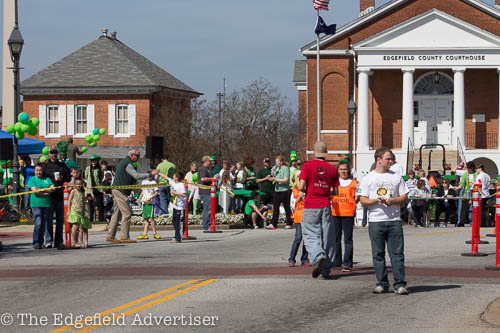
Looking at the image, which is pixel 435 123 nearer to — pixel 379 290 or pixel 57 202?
pixel 57 202

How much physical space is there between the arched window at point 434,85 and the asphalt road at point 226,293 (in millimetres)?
33207

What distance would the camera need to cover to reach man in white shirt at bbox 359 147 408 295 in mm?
11570

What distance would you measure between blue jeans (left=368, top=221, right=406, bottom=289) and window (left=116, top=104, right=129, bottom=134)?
4905 centimetres

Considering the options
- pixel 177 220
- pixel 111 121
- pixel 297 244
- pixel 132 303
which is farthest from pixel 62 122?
pixel 132 303

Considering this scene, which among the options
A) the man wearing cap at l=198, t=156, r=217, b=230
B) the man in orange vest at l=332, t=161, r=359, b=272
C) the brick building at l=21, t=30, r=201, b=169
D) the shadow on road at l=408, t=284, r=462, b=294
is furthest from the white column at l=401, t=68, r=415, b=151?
the shadow on road at l=408, t=284, r=462, b=294

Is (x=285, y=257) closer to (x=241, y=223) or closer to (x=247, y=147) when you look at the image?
(x=241, y=223)

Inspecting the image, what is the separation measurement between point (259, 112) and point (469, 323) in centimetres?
4740

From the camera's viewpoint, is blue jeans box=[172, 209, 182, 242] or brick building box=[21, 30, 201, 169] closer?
blue jeans box=[172, 209, 182, 242]

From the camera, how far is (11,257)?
17.1m

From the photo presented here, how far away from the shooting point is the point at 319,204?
1297 cm

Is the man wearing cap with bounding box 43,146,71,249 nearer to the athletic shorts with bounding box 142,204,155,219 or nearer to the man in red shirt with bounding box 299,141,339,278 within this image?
the athletic shorts with bounding box 142,204,155,219

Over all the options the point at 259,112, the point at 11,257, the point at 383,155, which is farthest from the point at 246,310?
the point at 259,112

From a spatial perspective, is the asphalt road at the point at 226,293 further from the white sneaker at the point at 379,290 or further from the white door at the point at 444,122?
the white door at the point at 444,122

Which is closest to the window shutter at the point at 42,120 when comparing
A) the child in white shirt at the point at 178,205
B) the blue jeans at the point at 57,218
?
the child in white shirt at the point at 178,205
